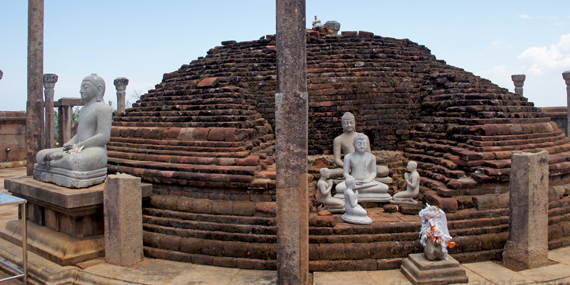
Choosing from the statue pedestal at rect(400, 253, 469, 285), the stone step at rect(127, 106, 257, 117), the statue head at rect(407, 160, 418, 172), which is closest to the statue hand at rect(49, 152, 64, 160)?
the stone step at rect(127, 106, 257, 117)

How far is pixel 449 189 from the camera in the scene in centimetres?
677

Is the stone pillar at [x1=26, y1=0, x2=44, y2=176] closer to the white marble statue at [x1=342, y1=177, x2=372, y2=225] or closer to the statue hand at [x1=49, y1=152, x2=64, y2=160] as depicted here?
the statue hand at [x1=49, y1=152, x2=64, y2=160]

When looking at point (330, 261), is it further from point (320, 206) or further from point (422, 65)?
point (422, 65)

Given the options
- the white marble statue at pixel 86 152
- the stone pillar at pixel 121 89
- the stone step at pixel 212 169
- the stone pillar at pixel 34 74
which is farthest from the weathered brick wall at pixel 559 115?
the stone pillar at pixel 34 74

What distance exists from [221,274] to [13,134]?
15.4m

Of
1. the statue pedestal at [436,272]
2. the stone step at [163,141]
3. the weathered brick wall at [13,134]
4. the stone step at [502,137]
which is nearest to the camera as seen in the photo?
the statue pedestal at [436,272]

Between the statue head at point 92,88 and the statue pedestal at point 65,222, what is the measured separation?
4.91 feet

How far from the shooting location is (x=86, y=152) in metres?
6.27

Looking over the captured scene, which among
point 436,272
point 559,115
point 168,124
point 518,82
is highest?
point 518,82

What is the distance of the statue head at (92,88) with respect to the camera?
652cm

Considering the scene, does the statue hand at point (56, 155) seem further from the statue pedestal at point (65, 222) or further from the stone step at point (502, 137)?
the stone step at point (502, 137)

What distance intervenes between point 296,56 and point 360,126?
548cm

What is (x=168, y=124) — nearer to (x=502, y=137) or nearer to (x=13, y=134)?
(x=502, y=137)

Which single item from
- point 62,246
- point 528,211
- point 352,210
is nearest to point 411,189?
point 352,210
